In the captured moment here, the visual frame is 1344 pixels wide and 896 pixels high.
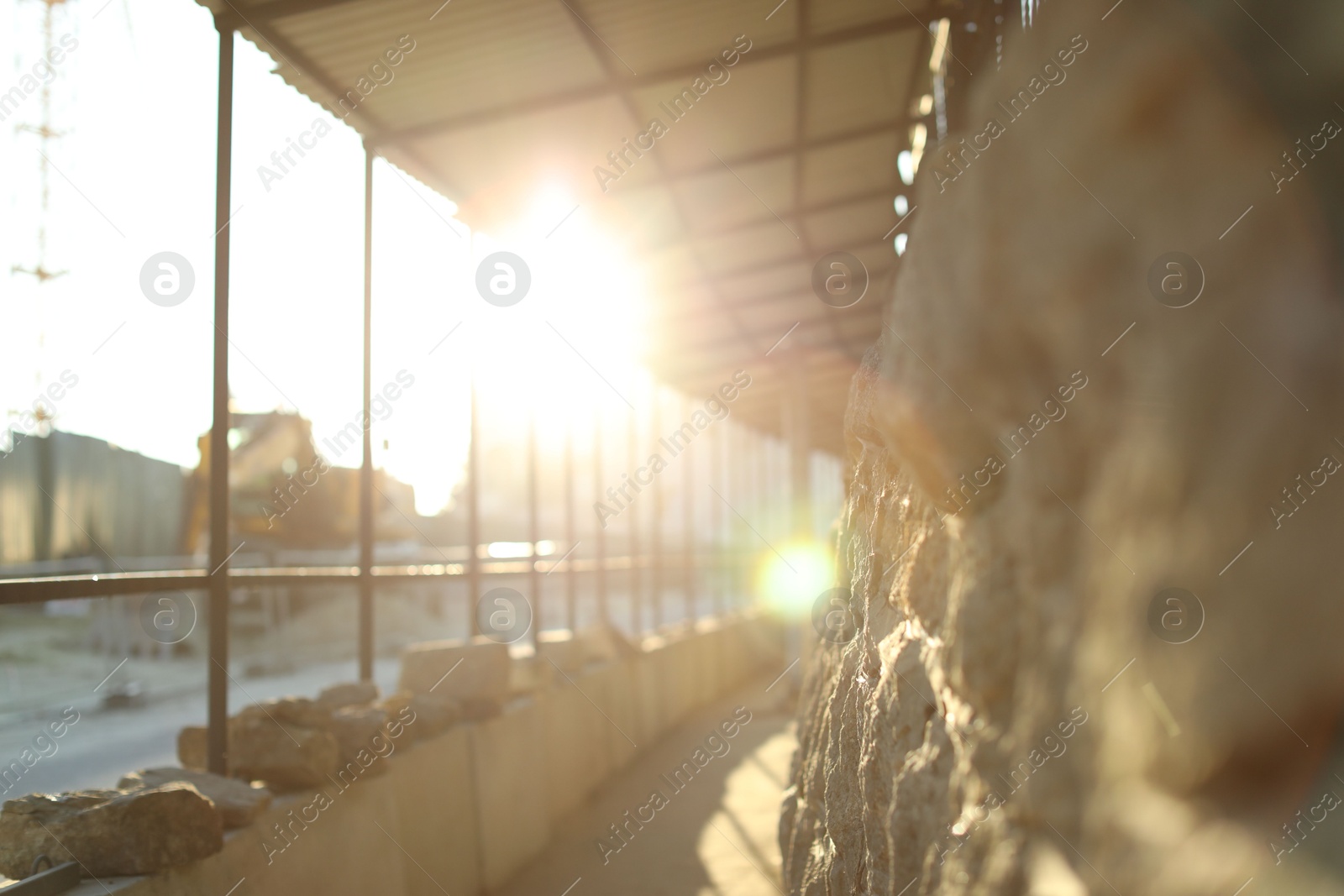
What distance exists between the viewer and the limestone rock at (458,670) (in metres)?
6.96

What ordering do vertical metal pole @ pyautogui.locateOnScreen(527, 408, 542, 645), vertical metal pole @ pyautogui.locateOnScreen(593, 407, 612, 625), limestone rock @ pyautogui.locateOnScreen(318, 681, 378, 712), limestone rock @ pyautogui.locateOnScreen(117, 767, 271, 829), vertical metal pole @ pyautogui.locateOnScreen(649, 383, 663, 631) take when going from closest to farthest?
limestone rock @ pyautogui.locateOnScreen(117, 767, 271, 829) → limestone rock @ pyautogui.locateOnScreen(318, 681, 378, 712) → vertical metal pole @ pyautogui.locateOnScreen(527, 408, 542, 645) → vertical metal pole @ pyautogui.locateOnScreen(593, 407, 612, 625) → vertical metal pole @ pyautogui.locateOnScreen(649, 383, 663, 631)

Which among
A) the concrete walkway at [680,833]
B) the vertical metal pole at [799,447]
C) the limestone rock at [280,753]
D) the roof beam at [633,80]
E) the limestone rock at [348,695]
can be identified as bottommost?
the concrete walkway at [680,833]

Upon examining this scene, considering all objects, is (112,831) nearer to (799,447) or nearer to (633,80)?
(633,80)

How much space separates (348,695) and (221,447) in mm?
1739

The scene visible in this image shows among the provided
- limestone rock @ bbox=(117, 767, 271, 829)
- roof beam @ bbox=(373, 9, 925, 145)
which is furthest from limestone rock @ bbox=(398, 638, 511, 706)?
roof beam @ bbox=(373, 9, 925, 145)

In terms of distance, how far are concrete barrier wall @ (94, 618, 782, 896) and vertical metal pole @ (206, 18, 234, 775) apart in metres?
0.51

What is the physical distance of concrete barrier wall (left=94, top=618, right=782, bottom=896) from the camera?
409cm

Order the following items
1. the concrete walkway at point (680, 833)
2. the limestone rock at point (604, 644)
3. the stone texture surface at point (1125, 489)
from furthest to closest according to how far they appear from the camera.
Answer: the limestone rock at point (604, 644), the concrete walkway at point (680, 833), the stone texture surface at point (1125, 489)

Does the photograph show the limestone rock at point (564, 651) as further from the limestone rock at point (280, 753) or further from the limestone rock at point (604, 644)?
the limestone rock at point (280, 753)

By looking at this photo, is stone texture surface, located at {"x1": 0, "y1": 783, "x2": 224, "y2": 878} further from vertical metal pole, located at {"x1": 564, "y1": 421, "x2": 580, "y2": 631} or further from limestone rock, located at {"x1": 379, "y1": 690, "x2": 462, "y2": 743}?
vertical metal pole, located at {"x1": 564, "y1": 421, "x2": 580, "y2": 631}

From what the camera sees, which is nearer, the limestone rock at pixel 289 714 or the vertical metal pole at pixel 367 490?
the limestone rock at pixel 289 714

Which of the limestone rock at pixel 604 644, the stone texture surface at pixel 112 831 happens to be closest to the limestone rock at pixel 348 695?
the stone texture surface at pixel 112 831

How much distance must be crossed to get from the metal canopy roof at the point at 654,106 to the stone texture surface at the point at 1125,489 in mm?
4069

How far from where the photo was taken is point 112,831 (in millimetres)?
3408
